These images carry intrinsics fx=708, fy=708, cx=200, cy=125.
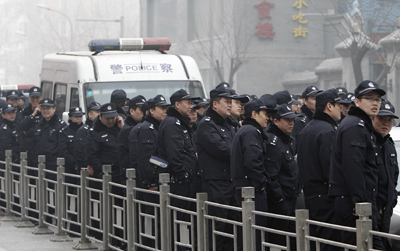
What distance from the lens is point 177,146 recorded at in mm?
7547

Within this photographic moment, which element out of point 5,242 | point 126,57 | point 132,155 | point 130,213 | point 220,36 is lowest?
point 5,242

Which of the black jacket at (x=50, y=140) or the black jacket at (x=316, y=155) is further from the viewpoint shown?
the black jacket at (x=50, y=140)

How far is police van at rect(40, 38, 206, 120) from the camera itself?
11953 millimetres

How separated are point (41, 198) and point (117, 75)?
9.78 ft

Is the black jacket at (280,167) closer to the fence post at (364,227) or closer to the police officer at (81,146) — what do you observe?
the fence post at (364,227)

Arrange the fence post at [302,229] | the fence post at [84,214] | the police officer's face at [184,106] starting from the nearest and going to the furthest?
the fence post at [302,229] < the police officer's face at [184,106] < the fence post at [84,214]

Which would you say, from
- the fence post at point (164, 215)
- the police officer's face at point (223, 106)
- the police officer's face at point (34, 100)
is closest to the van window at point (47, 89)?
the police officer's face at point (34, 100)

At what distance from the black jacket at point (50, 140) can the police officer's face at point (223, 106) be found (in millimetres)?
4305

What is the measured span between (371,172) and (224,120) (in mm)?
2099

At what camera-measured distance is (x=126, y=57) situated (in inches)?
491

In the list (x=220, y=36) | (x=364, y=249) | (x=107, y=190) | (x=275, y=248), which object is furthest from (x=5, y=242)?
(x=220, y=36)

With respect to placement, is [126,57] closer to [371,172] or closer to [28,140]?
[28,140]

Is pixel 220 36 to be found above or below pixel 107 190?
above

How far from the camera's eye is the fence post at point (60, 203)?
30.1 feet
